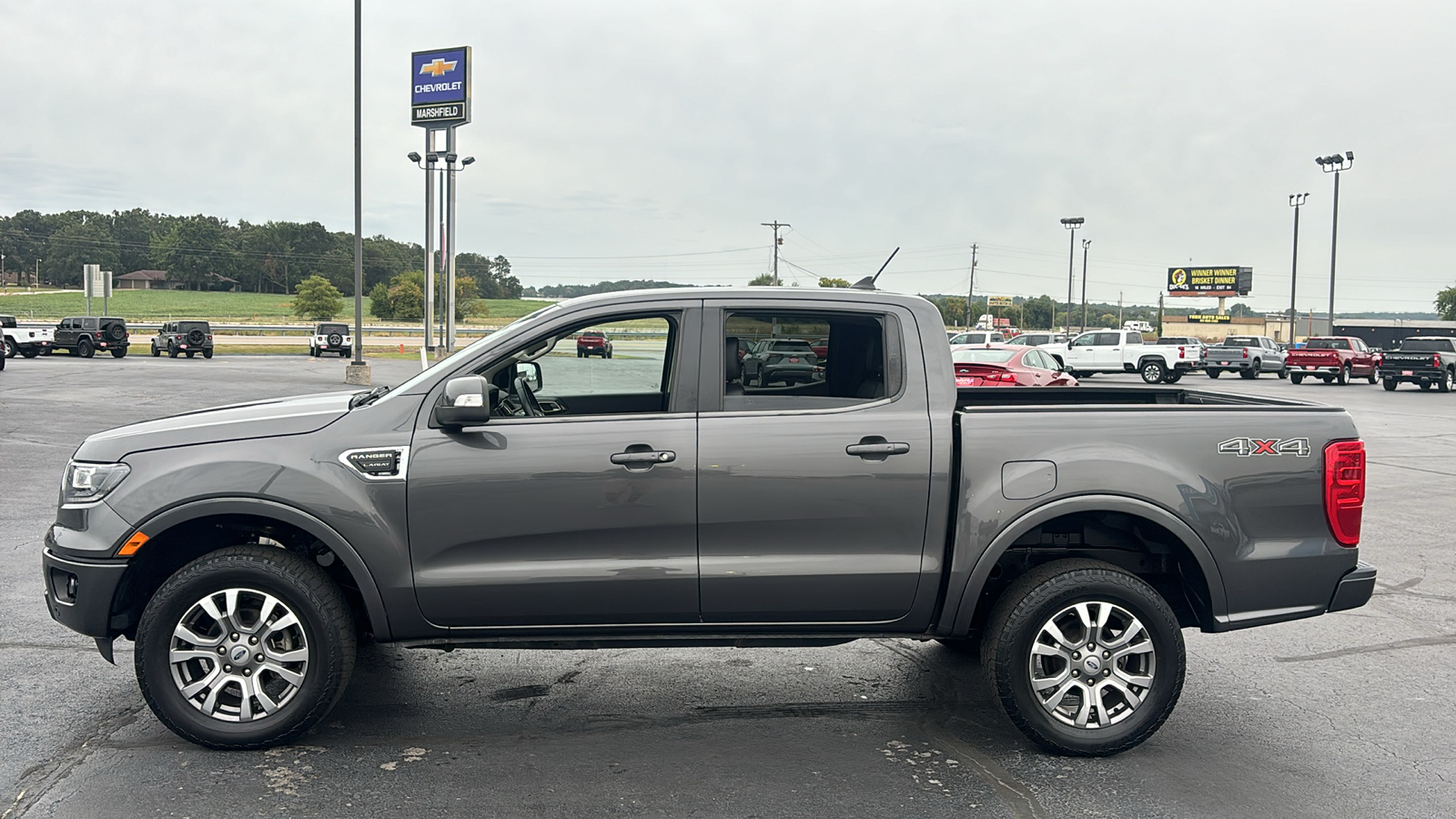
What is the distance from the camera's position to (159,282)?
162m

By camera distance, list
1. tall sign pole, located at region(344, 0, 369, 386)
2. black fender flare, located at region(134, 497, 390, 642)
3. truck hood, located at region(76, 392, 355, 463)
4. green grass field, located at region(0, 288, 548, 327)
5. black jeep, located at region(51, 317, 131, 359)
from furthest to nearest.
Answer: green grass field, located at region(0, 288, 548, 327) < black jeep, located at region(51, 317, 131, 359) < tall sign pole, located at region(344, 0, 369, 386) < truck hood, located at region(76, 392, 355, 463) < black fender flare, located at region(134, 497, 390, 642)

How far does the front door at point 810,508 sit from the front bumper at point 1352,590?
1821mm

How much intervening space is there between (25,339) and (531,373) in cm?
4695

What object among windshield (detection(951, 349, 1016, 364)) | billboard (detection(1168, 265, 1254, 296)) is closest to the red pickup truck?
windshield (detection(951, 349, 1016, 364))

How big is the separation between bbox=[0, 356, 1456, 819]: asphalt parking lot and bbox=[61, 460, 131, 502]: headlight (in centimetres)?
100

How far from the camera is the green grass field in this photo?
100 metres

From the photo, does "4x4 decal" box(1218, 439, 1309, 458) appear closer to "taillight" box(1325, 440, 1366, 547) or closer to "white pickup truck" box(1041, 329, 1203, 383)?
"taillight" box(1325, 440, 1366, 547)

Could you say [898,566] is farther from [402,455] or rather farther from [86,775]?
[86,775]

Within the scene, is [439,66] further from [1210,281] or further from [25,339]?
[1210,281]

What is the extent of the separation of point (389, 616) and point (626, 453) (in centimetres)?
116

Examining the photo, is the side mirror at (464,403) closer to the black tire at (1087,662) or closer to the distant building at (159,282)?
the black tire at (1087,662)

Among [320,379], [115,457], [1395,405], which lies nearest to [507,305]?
[320,379]

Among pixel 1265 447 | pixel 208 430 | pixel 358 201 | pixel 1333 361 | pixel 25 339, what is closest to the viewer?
pixel 208 430

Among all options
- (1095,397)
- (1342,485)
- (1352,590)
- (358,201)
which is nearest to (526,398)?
(1095,397)
